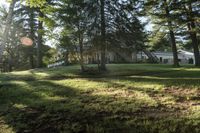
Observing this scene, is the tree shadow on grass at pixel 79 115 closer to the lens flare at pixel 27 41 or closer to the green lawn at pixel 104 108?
the green lawn at pixel 104 108

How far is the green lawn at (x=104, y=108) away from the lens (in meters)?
7.22

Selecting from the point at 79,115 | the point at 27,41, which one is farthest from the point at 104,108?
the point at 27,41

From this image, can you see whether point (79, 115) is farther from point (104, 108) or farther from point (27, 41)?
point (27, 41)

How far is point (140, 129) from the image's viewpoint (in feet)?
22.6

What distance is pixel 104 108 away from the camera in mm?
8797

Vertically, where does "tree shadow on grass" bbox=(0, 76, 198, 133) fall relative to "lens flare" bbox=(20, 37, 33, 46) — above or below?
below

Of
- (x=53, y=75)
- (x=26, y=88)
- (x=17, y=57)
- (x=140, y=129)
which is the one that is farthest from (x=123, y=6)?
(x=17, y=57)

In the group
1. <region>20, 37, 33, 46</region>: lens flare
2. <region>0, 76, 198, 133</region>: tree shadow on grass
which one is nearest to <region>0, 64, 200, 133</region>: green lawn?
<region>0, 76, 198, 133</region>: tree shadow on grass

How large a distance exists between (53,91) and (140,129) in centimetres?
593

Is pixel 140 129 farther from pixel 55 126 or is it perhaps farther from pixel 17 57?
pixel 17 57

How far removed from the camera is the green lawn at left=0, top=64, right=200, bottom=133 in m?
7.22

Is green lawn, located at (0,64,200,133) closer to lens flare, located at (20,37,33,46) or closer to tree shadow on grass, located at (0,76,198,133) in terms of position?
tree shadow on grass, located at (0,76,198,133)

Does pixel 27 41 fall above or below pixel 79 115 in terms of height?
above

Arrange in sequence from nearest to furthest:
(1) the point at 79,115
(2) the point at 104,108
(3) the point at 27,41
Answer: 1. (1) the point at 79,115
2. (2) the point at 104,108
3. (3) the point at 27,41
